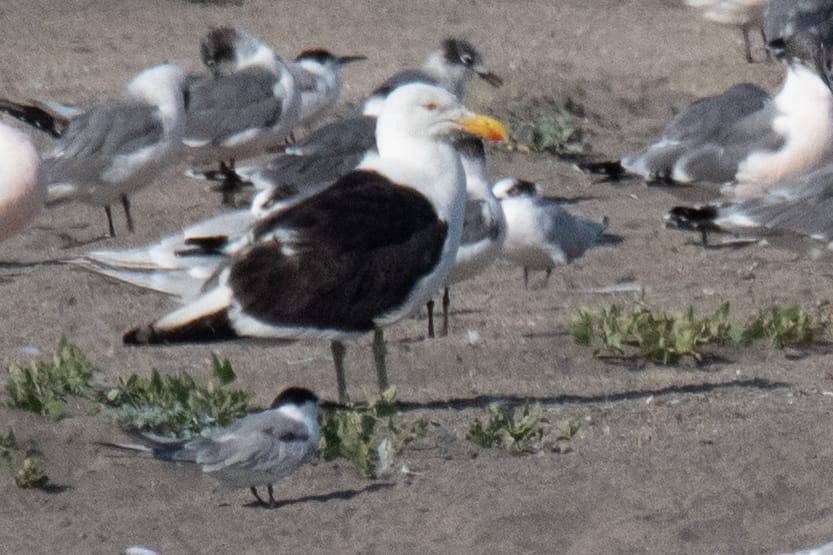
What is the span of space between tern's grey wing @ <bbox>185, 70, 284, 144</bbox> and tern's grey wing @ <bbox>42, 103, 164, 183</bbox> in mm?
984

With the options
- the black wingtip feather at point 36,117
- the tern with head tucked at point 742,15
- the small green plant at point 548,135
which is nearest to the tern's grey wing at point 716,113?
the small green plant at point 548,135

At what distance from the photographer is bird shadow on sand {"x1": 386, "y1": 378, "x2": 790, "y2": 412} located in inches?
297

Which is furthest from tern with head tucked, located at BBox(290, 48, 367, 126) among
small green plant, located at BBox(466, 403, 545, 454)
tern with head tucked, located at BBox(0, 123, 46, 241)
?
small green plant, located at BBox(466, 403, 545, 454)

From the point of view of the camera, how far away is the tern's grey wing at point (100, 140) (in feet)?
37.5

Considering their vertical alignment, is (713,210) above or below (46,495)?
above

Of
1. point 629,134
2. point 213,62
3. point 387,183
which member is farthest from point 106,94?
point 387,183

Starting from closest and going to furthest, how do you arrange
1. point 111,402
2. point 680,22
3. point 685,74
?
point 111,402 < point 685,74 < point 680,22

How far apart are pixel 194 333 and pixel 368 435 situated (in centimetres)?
79

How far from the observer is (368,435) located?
6.79 meters

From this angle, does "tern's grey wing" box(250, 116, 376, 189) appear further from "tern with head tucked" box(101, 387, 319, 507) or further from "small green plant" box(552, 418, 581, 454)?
"tern with head tucked" box(101, 387, 319, 507)

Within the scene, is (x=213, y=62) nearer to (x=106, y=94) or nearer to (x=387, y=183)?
(x=106, y=94)

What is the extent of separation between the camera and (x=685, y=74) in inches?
618

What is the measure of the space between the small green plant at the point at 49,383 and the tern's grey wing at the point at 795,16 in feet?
28.4

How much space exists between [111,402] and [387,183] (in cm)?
135
